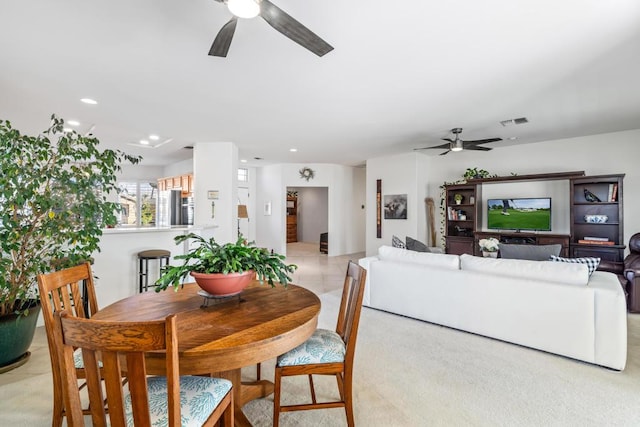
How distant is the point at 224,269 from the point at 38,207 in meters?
1.81

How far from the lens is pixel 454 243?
629 cm

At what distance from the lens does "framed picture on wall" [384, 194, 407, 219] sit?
22.7 feet

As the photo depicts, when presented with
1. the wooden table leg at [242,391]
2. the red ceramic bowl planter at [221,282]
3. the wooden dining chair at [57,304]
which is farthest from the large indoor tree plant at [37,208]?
the wooden table leg at [242,391]

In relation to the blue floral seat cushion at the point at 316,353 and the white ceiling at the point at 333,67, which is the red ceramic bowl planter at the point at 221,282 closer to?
the blue floral seat cushion at the point at 316,353

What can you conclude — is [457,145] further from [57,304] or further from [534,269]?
[57,304]

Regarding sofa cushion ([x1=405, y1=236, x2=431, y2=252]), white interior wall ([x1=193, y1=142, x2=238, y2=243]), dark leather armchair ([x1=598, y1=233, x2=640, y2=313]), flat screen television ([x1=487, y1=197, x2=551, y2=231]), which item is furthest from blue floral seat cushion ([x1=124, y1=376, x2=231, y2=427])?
flat screen television ([x1=487, y1=197, x2=551, y2=231])

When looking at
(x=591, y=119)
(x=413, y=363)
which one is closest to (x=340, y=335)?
(x=413, y=363)

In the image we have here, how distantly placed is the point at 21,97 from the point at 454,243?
6.97 metres

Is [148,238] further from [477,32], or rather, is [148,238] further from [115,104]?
[477,32]

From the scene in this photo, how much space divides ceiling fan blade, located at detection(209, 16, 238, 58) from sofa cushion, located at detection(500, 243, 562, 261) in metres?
3.35

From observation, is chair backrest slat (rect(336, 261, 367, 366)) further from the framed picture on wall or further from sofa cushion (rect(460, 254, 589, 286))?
the framed picture on wall

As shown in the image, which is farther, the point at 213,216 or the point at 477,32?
the point at 213,216

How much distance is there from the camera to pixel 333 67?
269 centimetres

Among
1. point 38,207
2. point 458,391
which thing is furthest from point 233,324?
point 38,207
